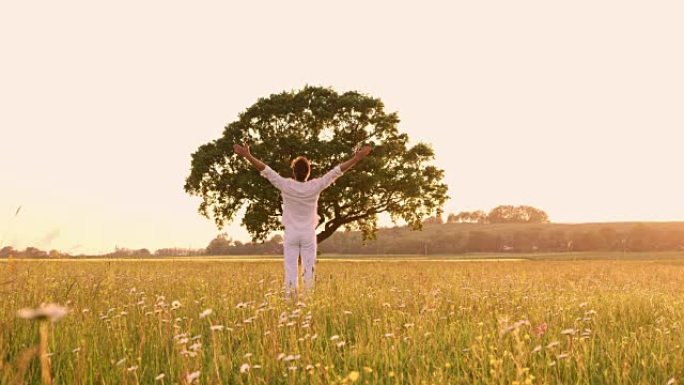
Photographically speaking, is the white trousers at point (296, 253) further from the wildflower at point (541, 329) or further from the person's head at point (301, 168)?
the wildflower at point (541, 329)

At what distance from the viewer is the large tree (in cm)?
3369

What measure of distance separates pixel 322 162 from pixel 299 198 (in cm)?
2279

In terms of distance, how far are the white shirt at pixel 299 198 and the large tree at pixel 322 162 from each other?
21743 mm

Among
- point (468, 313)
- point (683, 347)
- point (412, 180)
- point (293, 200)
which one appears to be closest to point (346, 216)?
point (412, 180)

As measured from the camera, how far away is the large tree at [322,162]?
111 feet

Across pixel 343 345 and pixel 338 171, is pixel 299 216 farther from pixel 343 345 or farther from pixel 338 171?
pixel 343 345

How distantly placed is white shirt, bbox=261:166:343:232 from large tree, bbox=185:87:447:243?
2174cm

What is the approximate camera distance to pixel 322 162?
33.8 meters

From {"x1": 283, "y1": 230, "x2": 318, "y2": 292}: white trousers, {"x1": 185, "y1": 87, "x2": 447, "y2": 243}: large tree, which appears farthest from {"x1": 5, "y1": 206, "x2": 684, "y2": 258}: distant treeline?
{"x1": 283, "y1": 230, "x2": 318, "y2": 292}: white trousers

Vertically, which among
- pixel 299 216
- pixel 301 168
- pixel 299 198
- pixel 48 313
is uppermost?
pixel 301 168

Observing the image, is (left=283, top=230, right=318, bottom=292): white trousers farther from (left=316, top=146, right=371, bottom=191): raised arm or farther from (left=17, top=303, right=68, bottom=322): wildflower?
(left=17, top=303, right=68, bottom=322): wildflower

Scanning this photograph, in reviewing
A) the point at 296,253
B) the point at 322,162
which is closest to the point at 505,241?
the point at 322,162

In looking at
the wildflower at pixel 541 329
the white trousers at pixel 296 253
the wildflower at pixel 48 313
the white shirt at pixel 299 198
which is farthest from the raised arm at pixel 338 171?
the wildflower at pixel 48 313

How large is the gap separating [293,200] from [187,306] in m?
2.86
